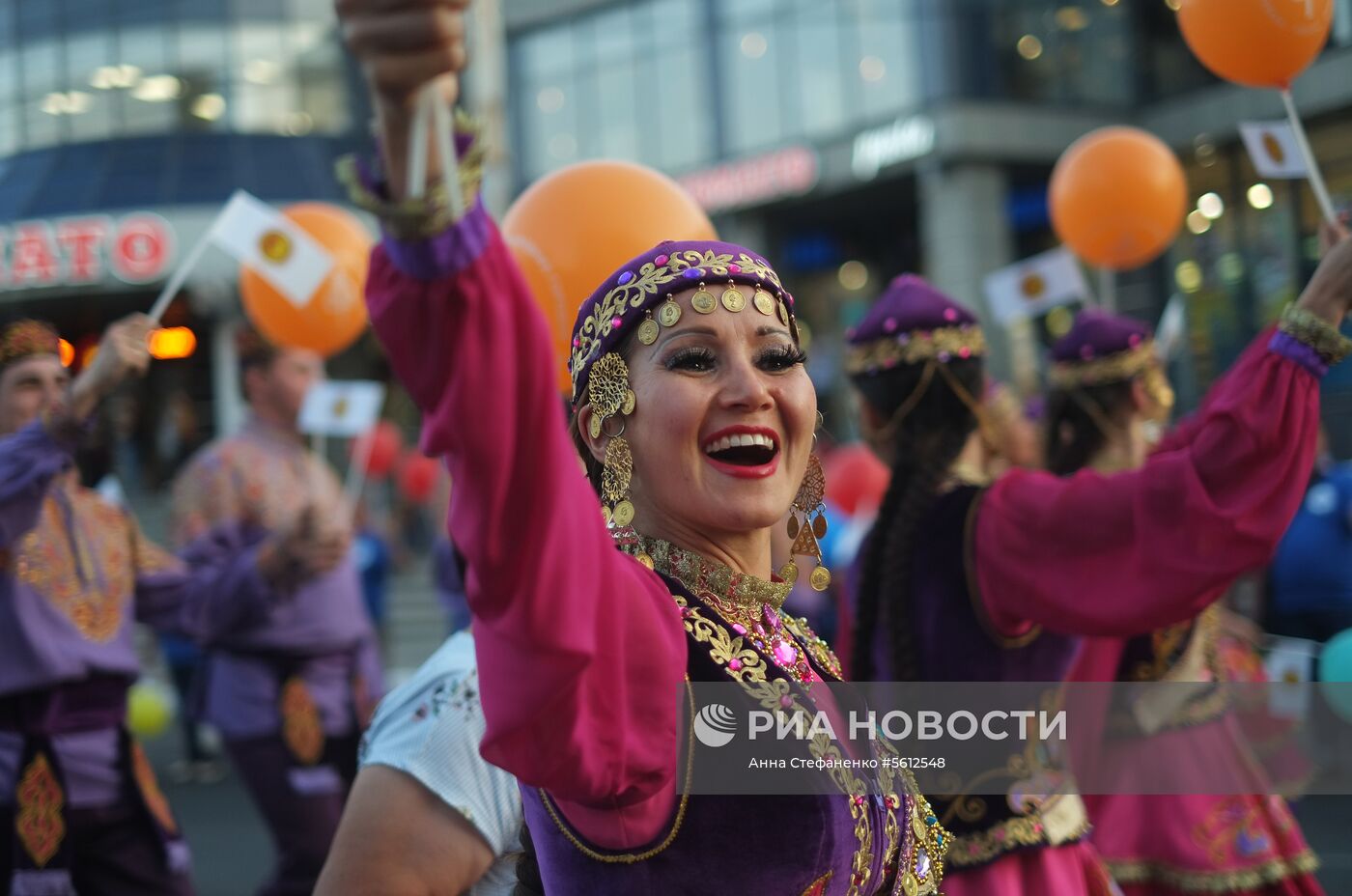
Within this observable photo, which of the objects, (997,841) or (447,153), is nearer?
(447,153)

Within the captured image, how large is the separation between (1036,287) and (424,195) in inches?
171

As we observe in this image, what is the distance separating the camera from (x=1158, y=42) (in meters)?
19.0

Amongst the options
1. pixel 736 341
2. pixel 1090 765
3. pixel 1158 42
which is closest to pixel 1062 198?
pixel 1090 765

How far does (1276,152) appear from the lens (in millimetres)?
3010

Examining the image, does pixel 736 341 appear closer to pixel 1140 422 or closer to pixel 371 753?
pixel 371 753

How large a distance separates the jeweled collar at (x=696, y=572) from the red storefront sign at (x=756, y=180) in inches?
769

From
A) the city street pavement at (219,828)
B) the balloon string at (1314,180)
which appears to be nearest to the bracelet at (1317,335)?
the balloon string at (1314,180)

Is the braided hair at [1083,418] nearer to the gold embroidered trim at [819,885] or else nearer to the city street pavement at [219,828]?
the gold embroidered trim at [819,885]

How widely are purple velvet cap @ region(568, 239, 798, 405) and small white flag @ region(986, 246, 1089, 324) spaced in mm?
3435

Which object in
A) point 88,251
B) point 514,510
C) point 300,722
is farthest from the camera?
point 88,251

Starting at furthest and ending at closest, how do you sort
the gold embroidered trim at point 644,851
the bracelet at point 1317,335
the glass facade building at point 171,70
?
1. the glass facade building at point 171,70
2. the bracelet at point 1317,335
3. the gold embroidered trim at point 644,851

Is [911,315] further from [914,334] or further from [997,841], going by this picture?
[997,841]

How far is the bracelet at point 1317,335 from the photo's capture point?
260 centimetres

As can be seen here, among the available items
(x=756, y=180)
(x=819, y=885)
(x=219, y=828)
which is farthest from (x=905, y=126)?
(x=819, y=885)
